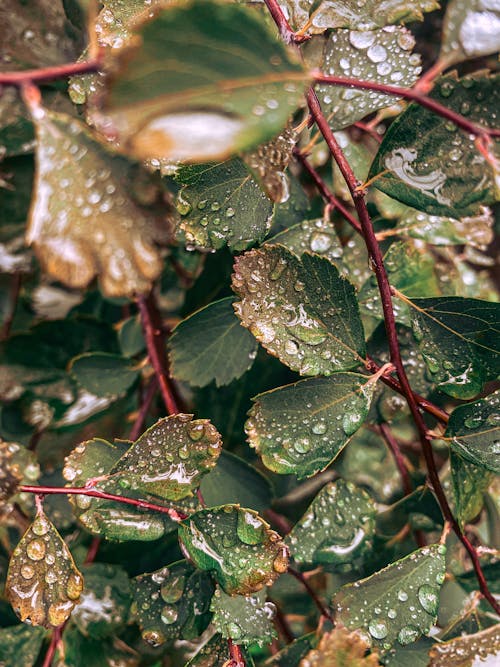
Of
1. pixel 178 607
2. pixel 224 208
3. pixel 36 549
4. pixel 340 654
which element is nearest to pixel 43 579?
pixel 36 549

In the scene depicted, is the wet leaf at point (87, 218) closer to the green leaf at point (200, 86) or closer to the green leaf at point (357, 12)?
the green leaf at point (200, 86)

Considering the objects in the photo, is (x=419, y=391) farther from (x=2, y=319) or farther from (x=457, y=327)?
(x=2, y=319)

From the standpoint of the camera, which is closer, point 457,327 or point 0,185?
point 457,327

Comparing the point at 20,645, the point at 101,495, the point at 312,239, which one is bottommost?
the point at 20,645

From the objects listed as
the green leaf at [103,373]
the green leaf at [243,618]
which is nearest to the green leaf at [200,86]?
the green leaf at [243,618]

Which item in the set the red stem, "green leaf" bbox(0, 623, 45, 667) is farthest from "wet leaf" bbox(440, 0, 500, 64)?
"green leaf" bbox(0, 623, 45, 667)

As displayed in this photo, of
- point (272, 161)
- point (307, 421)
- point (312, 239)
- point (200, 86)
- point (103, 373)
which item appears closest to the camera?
point (200, 86)

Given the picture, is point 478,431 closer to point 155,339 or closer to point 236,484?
point 236,484

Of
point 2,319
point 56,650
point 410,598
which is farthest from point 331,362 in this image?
point 2,319
